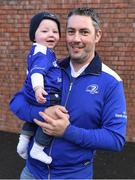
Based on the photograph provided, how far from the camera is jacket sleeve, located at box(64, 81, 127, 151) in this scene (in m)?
2.50

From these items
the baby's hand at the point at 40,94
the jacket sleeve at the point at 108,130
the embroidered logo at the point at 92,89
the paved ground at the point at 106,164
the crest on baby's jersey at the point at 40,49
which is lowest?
the paved ground at the point at 106,164

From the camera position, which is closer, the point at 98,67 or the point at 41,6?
the point at 98,67

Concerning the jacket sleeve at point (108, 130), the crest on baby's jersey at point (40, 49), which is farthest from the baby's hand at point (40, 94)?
the crest on baby's jersey at point (40, 49)

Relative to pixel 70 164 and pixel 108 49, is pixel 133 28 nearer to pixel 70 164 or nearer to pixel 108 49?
pixel 108 49

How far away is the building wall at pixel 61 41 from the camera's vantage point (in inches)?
233

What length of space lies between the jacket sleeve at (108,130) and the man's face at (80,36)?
0.30 metres

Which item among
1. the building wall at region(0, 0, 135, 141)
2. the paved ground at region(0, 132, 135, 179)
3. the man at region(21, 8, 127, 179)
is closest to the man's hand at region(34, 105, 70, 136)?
the man at region(21, 8, 127, 179)

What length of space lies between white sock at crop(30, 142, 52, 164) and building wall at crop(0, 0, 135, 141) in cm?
341

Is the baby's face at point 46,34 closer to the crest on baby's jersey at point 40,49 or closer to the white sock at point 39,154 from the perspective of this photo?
the crest on baby's jersey at point 40,49

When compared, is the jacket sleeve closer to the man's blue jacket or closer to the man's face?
the man's blue jacket

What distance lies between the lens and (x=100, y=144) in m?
2.50

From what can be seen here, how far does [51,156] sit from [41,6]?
4.03 metres

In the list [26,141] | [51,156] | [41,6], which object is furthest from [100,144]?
[41,6]

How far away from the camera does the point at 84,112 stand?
262cm
